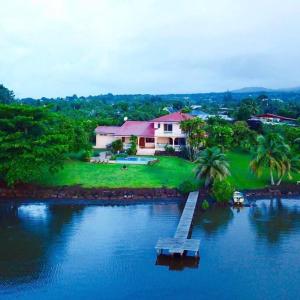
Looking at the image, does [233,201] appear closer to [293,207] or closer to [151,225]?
[293,207]

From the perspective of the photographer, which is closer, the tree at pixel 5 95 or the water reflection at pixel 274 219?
the water reflection at pixel 274 219

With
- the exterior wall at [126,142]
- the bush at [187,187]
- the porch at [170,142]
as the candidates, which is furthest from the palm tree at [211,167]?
the exterior wall at [126,142]

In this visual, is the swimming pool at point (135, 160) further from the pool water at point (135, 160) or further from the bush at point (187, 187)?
the bush at point (187, 187)

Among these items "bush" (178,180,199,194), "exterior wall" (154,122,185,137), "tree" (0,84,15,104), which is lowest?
"bush" (178,180,199,194)

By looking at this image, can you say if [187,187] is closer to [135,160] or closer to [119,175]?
[119,175]

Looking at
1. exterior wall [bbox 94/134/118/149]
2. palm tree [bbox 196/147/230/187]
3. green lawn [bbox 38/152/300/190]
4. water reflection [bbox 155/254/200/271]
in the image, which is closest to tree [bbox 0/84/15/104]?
exterior wall [bbox 94/134/118/149]

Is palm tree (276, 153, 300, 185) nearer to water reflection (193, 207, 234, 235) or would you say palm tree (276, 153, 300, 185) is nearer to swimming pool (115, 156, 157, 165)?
water reflection (193, 207, 234, 235)
